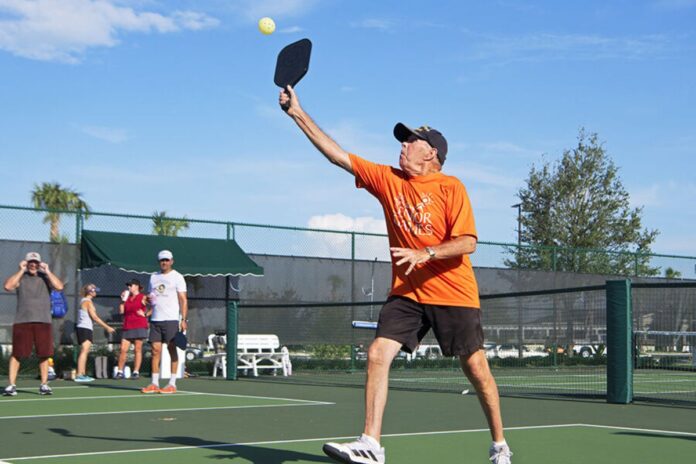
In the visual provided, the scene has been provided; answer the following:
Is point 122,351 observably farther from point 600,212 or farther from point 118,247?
point 600,212

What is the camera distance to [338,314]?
69.6 feet

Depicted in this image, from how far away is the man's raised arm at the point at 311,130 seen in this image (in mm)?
6014

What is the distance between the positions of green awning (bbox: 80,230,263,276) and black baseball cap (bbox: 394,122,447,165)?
13.2 meters

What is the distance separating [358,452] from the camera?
551 centimetres

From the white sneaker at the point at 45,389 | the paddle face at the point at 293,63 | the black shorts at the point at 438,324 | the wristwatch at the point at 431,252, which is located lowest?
the white sneaker at the point at 45,389

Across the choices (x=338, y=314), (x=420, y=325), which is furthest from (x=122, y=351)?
(x=420, y=325)

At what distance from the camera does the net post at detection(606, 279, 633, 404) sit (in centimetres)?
1177

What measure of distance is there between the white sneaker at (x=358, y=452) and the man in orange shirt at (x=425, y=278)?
0.68 ft

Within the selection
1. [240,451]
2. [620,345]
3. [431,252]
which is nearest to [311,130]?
[431,252]

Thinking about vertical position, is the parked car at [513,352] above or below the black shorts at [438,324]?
below

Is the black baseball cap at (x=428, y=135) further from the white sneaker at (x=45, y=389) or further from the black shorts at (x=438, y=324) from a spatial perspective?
the white sneaker at (x=45, y=389)

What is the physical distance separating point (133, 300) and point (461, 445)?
36.3 feet

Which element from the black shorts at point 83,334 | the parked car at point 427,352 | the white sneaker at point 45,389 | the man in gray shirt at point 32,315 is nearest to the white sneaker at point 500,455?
the man in gray shirt at point 32,315

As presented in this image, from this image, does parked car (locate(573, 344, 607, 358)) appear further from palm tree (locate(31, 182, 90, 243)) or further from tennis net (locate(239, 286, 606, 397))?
palm tree (locate(31, 182, 90, 243))
